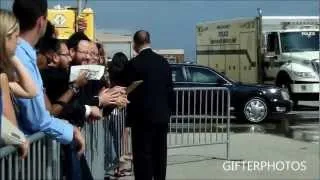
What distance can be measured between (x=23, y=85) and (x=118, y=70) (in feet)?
19.0

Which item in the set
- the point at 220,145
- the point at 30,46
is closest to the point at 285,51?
the point at 220,145

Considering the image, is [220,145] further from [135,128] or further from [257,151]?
[135,128]

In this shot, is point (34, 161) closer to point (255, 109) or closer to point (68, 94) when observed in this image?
point (68, 94)

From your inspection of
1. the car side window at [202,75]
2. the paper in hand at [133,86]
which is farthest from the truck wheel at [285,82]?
the paper in hand at [133,86]

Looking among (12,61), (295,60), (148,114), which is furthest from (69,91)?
(295,60)

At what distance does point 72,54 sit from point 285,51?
1813cm

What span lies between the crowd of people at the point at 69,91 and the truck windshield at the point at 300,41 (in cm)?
1546

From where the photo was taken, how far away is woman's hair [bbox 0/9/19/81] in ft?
10.8

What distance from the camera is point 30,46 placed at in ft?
13.7

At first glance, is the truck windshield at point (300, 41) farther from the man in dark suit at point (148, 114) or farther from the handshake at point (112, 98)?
the handshake at point (112, 98)

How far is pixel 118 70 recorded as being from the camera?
31.2 ft

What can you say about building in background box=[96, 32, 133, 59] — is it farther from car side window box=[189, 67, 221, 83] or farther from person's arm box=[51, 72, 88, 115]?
person's arm box=[51, 72, 88, 115]

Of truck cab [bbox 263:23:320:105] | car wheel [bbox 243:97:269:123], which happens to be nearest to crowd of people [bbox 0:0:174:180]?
car wheel [bbox 243:97:269:123]

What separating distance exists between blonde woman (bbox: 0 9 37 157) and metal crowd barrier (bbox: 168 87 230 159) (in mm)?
7893
